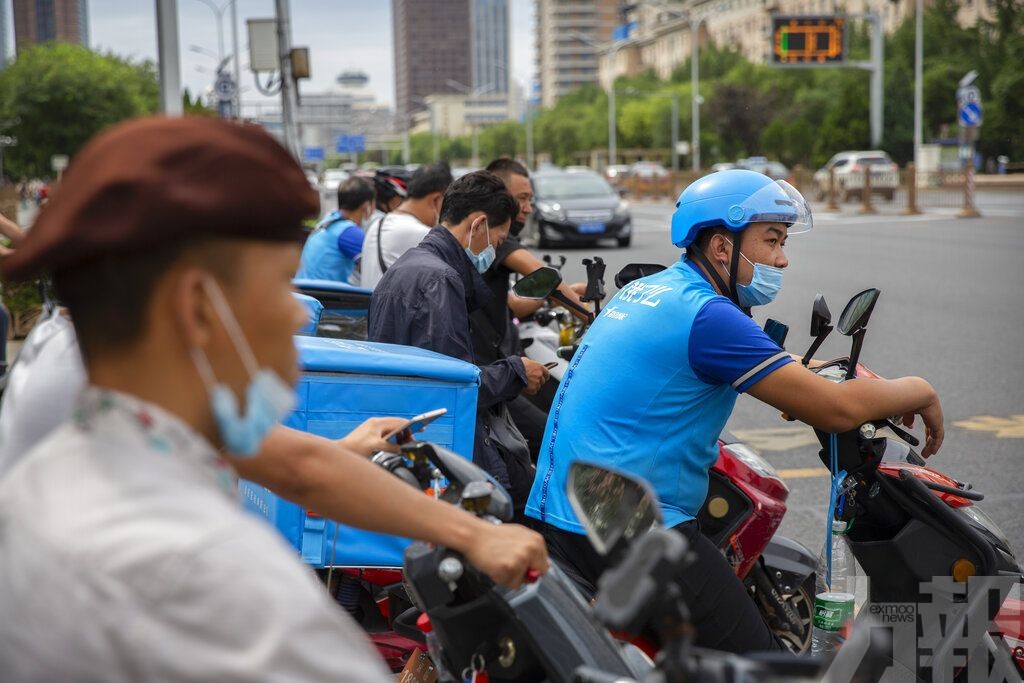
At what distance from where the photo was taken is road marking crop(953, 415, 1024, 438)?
25.4 ft

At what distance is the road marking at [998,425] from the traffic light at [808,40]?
146 feet

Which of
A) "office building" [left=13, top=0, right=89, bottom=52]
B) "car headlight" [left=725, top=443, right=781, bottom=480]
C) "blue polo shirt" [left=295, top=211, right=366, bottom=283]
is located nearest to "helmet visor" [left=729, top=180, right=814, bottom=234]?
"car headlight" [left=725, top=443, right=781, bottom=480]

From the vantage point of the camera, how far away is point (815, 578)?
400cm

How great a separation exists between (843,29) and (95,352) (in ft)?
173

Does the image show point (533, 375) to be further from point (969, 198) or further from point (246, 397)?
point (969, 198)

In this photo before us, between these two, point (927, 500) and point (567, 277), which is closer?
point (927, 500)

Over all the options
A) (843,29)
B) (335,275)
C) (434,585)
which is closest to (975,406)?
(335,275)

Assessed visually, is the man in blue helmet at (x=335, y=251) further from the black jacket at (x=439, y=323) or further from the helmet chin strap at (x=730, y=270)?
the helmet chin strap at (x=730, y=270)

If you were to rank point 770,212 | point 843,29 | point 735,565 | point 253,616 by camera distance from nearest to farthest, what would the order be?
point 253,616, point 770,212, point 735,565, point 843,29

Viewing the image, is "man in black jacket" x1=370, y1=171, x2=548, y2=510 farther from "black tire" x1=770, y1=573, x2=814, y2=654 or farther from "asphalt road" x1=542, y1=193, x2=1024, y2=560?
"asphalt road" x1=542, y1=193, x2=1024, y2=560

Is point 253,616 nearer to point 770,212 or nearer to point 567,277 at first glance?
point 770,212

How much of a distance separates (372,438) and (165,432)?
1.22 meters

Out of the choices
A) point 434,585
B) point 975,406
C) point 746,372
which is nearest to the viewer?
point 434,585

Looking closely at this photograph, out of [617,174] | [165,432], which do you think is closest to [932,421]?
[165,432]
